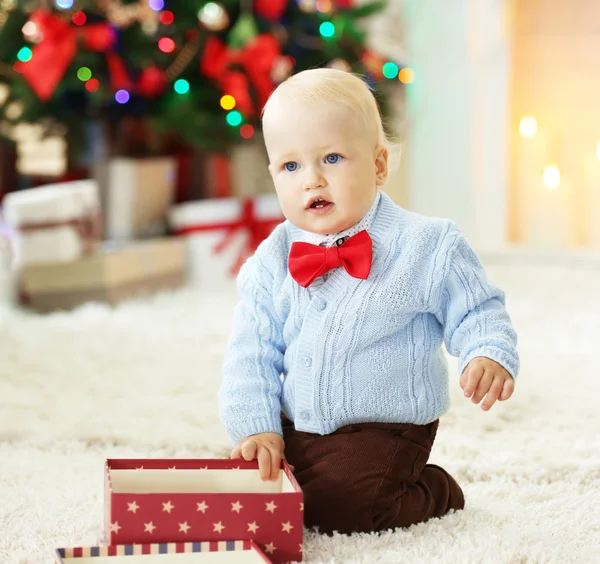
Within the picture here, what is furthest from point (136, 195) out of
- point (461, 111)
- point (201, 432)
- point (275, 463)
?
point (275, 463)

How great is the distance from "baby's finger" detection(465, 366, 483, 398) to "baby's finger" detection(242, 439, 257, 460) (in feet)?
0.72

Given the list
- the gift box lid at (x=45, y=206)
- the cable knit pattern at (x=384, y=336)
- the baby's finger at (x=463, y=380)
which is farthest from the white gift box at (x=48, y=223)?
the baby's finger at (x=463, y=380)

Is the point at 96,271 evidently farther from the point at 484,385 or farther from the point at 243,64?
the point at 484,385

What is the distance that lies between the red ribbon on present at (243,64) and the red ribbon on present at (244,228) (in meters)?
0.30

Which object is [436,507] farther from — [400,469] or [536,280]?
[536,280]

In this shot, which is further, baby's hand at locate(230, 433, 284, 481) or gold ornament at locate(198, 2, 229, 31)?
gold ornament at locate(198, 2, 229, 31)

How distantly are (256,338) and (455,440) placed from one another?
34 centimetres

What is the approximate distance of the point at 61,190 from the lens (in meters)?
2.07

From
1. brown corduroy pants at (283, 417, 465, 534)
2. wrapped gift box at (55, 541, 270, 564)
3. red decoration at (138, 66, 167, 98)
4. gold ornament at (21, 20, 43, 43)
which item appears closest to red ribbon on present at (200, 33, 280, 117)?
red decoration at (138, 66, 167, 98)

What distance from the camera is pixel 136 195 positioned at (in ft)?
7.98

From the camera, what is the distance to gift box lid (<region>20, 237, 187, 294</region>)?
211cm

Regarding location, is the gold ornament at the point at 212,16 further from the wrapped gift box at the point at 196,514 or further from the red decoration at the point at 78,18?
the wrapped gift box at the point at 196,514

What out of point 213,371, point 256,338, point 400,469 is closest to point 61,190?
point 213,371

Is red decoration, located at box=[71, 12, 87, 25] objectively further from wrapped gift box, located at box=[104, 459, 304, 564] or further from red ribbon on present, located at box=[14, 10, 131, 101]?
wrapped gift box, located at box=[104, 459, 304, 564]
